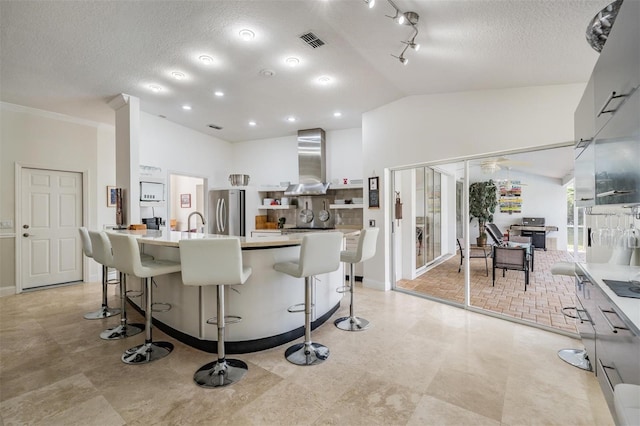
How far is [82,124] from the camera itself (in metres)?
5.18

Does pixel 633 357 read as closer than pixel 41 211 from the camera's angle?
Yes

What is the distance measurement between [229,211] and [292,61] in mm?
3858

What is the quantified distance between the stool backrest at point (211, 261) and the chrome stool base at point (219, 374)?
0.72 meters

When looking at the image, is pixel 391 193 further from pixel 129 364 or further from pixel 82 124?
pixel 82 124

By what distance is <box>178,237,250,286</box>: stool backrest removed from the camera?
206 cm

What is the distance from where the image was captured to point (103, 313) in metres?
3.62

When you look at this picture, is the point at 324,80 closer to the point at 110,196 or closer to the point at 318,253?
the point at 318,253

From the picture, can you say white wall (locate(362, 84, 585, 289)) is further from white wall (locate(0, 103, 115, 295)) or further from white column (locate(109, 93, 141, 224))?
white wall (locate(0, 103, 115, 295))

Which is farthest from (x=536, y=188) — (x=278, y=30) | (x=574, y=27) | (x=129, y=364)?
(x=129, y=364)

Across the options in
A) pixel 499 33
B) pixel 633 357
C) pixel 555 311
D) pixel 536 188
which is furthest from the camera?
pixel 536 188

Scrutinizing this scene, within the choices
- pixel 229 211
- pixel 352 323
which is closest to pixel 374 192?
pixel 352 323

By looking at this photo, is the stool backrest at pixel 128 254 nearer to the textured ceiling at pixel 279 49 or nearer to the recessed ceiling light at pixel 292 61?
the textured ceiling at pixel 279 49

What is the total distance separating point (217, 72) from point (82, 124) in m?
3.37

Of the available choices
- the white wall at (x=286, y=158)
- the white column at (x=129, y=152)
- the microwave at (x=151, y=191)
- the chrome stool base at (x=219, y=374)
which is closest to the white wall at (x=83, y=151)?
the microwave at (x=151, y=191)
